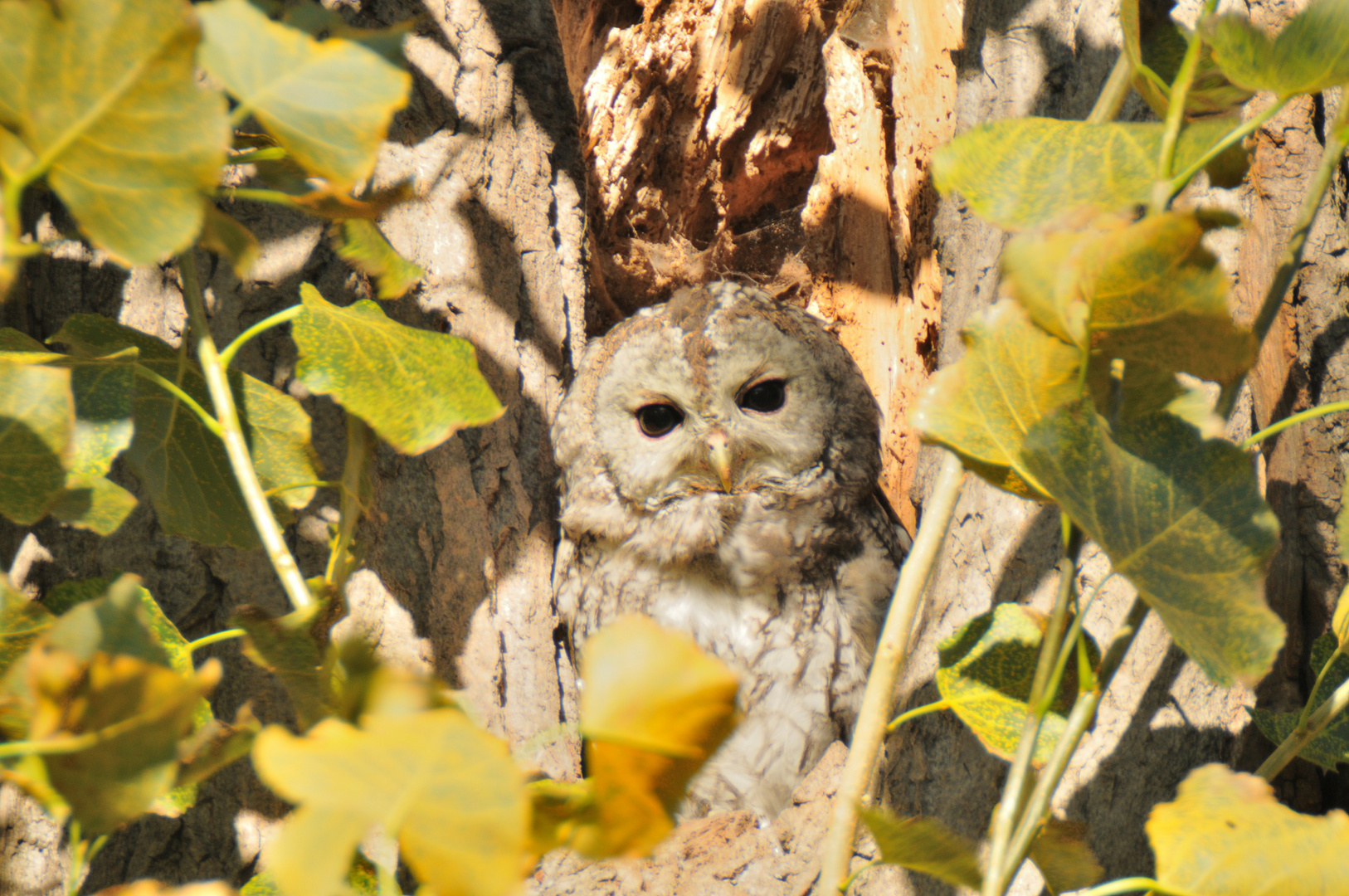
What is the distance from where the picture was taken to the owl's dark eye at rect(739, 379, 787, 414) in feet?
5.75

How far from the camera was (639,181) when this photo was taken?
6.21 feet

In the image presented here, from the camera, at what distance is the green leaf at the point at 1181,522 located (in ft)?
1.32

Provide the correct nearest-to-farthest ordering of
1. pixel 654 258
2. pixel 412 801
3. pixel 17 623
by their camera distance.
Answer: pixel 412 801
pixel 17 623
pixel 654 258

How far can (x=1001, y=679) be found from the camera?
1.91 ft

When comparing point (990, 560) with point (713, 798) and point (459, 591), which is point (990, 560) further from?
point (713, 798)

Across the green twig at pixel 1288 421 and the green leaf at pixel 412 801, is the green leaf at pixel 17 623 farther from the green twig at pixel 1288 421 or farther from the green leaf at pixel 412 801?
the green twig at pixel 1288 421

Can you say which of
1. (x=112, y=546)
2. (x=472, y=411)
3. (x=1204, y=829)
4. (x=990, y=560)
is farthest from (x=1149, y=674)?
(x=112, y=546)

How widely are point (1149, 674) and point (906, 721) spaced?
0.25 metres

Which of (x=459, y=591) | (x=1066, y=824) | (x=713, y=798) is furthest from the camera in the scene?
(x=713, y=798)

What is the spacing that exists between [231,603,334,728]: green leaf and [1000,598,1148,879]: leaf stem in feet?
1.15

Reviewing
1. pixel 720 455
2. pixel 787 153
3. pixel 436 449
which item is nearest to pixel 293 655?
pixel 436 449

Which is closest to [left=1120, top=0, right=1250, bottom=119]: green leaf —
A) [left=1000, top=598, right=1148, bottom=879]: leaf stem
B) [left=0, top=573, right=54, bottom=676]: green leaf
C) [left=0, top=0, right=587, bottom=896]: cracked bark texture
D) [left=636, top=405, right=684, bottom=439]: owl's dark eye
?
[left=1000, top=598, right=1148, bottom=879]: leaf stem

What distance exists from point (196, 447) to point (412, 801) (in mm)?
514

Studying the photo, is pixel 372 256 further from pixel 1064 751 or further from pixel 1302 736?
pixel 1302 736
